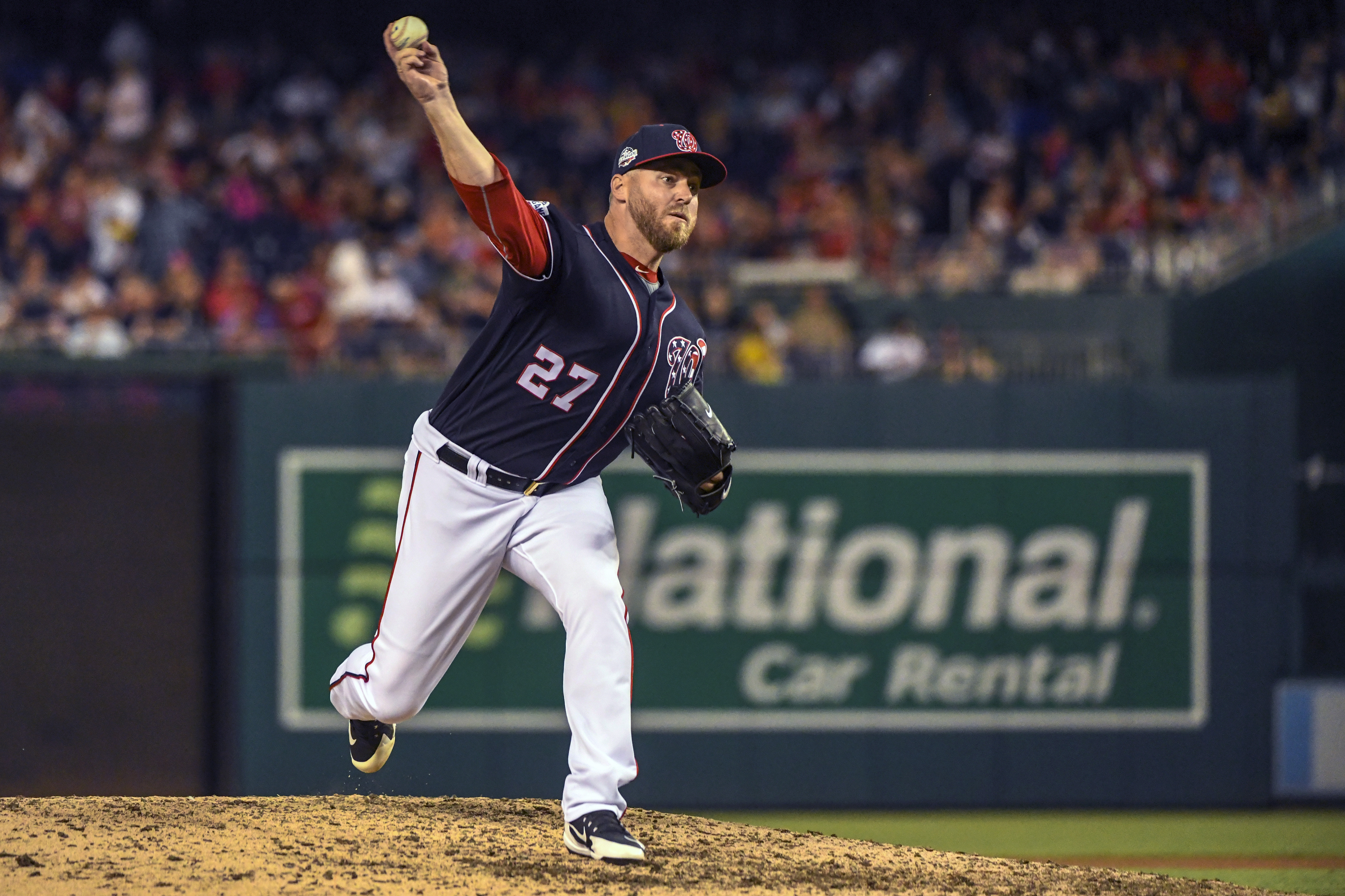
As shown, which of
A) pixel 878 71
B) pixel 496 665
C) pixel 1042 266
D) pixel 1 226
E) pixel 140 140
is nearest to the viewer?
pixel 496 665

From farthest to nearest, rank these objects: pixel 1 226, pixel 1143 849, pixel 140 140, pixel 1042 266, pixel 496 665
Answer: pixel 140 140 → pixel 1 226 → pixel 1042 266 → pixel 496 665 → pixel 1143 849

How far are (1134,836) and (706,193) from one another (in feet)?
19.5

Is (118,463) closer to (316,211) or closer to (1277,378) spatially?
(316,211)

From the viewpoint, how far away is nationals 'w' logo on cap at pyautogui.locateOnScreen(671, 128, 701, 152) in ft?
13.3

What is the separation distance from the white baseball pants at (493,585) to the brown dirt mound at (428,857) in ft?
1.01

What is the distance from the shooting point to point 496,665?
7531 mm

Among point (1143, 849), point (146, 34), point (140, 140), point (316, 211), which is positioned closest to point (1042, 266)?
point (1143, 849)

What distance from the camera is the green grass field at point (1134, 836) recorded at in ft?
21.7

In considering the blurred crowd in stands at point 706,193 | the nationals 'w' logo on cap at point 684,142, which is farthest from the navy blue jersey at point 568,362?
the blurred crowd in stands at point 706,193

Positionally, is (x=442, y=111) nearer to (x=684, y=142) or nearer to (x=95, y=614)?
(x=684, y=142)

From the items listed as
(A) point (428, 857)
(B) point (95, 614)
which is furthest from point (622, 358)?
(B) point (95, 614)

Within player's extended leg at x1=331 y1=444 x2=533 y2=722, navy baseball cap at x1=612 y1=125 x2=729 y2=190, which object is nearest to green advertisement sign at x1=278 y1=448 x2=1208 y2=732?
player's extended leg at x1=331 y1=444 x2=533 y2=722

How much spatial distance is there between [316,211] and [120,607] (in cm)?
503

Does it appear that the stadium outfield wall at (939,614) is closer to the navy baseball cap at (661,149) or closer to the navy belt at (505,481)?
the navy belt at (505,481)
